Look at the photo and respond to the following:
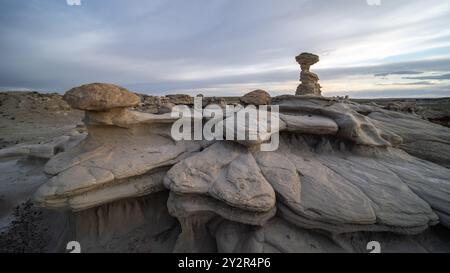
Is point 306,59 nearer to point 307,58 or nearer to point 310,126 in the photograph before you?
point 307,58

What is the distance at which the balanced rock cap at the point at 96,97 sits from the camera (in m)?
5.75

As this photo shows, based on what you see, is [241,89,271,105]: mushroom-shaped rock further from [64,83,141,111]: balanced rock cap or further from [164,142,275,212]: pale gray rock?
[64,83,141,111]: balanced rock cap

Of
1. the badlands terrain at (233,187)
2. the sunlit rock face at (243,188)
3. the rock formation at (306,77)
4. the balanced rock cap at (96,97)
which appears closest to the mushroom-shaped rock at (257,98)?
the badlands terrain at (233,187)

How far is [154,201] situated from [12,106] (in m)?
31.5

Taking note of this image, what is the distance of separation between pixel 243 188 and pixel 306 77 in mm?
11417

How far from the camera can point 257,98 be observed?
1043 cm

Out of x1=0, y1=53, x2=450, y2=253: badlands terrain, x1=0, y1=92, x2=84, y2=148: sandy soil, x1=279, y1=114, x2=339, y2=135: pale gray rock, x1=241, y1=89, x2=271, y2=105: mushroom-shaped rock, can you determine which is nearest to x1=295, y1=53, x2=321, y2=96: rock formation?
x1=241, y1=89, x2=271, y2=105: mushroom-shaped rock

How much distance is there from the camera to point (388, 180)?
18.9ft

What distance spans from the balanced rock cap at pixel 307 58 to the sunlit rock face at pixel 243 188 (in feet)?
24.5

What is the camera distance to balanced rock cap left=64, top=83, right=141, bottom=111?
5.75m
